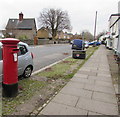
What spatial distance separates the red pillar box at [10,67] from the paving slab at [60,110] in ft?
3.70

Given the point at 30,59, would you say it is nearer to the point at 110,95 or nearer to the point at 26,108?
the point at 26,108

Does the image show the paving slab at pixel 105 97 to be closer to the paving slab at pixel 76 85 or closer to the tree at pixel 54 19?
the paving slab at pixel 76 85

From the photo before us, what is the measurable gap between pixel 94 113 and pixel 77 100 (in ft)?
2.14

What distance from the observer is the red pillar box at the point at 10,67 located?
3.05 meters

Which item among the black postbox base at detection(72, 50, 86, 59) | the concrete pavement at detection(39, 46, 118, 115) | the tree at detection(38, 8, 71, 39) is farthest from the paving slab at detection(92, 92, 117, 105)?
the tree at detection(38, 8, 71, 39)

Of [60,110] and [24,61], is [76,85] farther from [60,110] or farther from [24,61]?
[24,61]

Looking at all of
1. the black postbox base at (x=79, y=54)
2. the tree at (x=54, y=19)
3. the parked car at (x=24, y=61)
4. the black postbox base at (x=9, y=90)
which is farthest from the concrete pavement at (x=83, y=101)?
the tree at (x=54, y=19)

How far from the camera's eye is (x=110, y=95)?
3703mm

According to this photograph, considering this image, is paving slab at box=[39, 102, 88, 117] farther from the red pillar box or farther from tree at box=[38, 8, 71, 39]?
tree at box=[38, 8, 71, 39]

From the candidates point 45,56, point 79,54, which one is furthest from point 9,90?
point 45,56

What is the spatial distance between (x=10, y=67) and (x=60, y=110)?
1.71 m

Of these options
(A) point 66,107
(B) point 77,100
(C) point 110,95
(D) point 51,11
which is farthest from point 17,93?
(D) point 51,11

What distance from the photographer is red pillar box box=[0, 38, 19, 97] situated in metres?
3.05

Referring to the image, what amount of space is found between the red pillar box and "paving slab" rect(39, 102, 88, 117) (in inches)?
44.4
